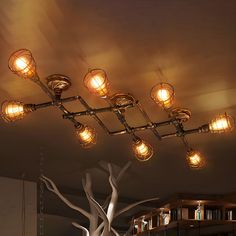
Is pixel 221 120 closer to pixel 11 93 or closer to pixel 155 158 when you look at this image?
pixel 11 93

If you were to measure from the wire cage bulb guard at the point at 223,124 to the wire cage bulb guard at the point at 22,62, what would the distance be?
1.39m

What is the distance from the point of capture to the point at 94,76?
3.34m

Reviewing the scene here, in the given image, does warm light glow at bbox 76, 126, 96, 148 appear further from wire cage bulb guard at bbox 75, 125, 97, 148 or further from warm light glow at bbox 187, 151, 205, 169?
warm light glow at bbox 187, 151, 205, 169

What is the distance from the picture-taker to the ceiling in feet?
9.69

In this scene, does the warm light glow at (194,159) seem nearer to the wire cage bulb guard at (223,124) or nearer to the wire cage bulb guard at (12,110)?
the wire cage bulb guard at (223,124)

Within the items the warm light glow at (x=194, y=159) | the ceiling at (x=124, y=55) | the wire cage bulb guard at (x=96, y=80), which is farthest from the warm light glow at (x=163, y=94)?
the warm light glow at (x=194, y=159)

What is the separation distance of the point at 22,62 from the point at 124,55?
0.68 m

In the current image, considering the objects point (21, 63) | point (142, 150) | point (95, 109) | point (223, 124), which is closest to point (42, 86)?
point (21, 63)

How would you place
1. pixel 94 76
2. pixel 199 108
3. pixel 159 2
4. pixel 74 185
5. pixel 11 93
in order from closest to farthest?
pixel 159 2 → pixel 94 76 → pixel 11 93 → pixel 199 108 → pixel 74 185

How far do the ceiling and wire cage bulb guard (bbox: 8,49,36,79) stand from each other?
128 millimetres

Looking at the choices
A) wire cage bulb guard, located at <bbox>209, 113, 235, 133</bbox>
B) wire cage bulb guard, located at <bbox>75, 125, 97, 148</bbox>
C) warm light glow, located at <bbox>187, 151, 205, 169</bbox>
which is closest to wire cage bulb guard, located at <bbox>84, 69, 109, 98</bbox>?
wire cage bulb guard, located at <bbox>75, 125, 97, 148</bbox>

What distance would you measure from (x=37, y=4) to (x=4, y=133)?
2425mm

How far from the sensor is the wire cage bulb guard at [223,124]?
3738 mm

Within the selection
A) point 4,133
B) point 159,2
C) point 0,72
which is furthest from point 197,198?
point 159,2
